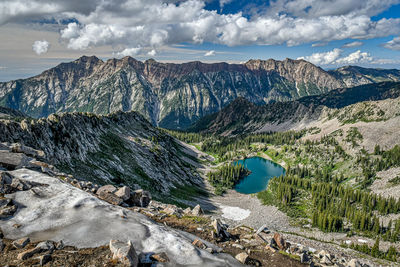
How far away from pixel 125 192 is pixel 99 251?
1272cm

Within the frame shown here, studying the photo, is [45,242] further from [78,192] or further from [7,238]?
[78,192]

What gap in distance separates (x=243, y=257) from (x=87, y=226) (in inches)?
531

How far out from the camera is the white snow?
9664cm

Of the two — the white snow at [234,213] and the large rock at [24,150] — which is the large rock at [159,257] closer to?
the large rock at [24,150]

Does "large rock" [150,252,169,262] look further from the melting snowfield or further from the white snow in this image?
the white snow

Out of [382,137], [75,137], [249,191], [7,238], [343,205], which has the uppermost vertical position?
[7,238]

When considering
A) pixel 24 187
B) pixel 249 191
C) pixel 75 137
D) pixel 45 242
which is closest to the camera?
pixel 45 242

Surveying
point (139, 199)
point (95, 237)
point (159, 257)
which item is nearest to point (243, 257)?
point (159, 257)

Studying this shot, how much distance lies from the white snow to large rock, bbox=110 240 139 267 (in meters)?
84.6

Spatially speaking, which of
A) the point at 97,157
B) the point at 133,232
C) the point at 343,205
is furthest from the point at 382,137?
the point at 133,232

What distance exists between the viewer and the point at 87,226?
754 inches

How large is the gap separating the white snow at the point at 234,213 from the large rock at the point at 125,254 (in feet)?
278

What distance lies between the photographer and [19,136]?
5209 centimetres

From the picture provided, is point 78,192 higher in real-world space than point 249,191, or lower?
→ higher
